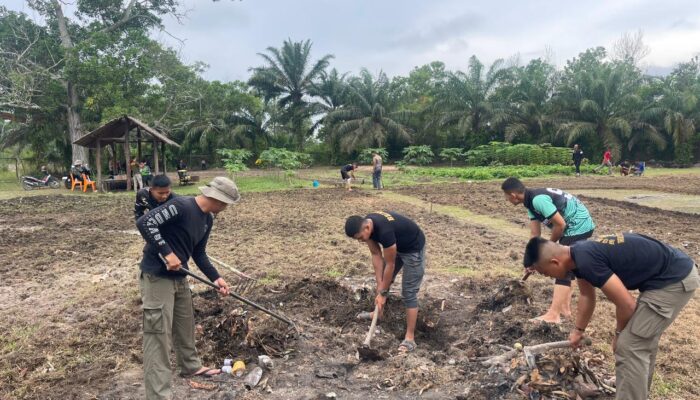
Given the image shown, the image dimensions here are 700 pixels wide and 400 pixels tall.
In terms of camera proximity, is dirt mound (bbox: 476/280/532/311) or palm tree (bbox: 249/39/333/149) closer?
dirt mound (bbox: 476/280/532/311)

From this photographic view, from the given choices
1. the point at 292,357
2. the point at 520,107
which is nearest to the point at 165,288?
the point at 292,357

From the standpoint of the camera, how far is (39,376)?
4.22 metres

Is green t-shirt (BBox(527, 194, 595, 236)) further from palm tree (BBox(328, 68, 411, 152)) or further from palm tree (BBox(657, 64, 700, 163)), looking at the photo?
palm tree (BBox(657, 64, 700, 163))

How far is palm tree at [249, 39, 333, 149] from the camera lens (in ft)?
123

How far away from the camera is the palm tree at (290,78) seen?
37625 mm

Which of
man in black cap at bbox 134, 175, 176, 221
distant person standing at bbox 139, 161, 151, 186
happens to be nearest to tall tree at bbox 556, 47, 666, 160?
distant person standing at bbox 139, 161, 151, 186

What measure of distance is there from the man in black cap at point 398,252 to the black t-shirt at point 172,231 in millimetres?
1500

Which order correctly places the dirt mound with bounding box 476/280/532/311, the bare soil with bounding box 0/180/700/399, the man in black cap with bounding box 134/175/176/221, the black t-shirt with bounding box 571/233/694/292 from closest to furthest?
1. the black t-shirt with bounding box 571/233/694/292
2. the bare soil with bounding box 0/180/700/399
3. the dirt mound with bounding box 476/280/532/311
4. the man in black cap with bounding box 134/175/176/221

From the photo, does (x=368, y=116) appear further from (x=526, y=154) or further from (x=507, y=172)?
(x=507, y=172)

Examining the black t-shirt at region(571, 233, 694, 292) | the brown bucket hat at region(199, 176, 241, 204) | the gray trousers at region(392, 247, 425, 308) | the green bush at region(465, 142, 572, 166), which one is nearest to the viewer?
the black t-shirt at region(571, 233, 694, 292)

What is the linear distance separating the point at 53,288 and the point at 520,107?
33.9 metres

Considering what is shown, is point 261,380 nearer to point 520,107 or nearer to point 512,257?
point 512,257

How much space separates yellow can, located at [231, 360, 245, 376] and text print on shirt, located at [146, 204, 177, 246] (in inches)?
56.1

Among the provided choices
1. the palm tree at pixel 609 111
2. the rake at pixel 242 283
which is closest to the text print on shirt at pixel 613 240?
the rake at pixel 242 283
